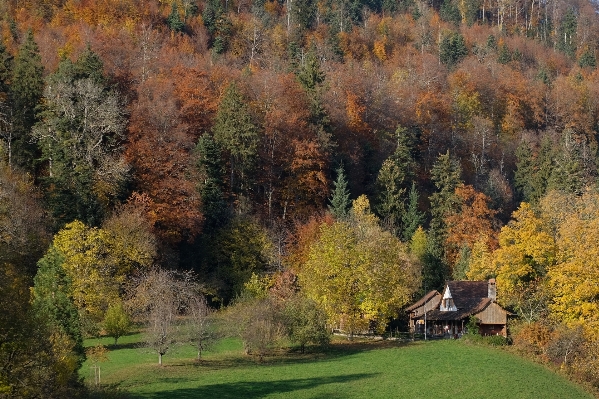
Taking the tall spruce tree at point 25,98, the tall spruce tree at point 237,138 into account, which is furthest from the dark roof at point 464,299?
the tall spruce tree at point 25,98

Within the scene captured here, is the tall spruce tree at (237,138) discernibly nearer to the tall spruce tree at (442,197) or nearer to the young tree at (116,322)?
the tall spruce tree at (442,197)

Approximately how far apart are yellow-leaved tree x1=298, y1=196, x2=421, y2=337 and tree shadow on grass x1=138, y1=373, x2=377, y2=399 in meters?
13.8

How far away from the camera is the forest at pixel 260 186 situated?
142 ft

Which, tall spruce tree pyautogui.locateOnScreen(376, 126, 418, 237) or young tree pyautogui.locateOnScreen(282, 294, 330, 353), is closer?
young tree pyautogui.locateOnScreen(282, 294, 330, 353)

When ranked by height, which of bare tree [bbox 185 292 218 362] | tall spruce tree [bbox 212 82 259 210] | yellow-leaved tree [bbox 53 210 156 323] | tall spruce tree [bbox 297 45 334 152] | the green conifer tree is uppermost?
the green conifer tree

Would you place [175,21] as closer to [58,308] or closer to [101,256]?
[101,256]

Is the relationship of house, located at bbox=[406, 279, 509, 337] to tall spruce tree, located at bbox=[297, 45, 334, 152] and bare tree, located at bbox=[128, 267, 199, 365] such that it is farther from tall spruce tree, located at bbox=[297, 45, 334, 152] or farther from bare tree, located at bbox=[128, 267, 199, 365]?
bare tree, located at bbox=[128, 267, 199, 365]

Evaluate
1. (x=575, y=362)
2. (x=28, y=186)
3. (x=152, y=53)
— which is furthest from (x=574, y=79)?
(x=28, y=186)

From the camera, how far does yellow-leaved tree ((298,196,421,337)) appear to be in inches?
1922

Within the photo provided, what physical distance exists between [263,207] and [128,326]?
2385 cm

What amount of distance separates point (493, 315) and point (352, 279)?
11664mm

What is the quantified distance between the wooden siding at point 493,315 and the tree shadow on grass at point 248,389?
21409 millimetres

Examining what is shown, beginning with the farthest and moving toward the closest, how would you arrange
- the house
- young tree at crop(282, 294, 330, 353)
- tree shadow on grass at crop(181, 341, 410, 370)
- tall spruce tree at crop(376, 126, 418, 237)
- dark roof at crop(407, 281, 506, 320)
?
1. tall spruce tree at crop(376, 126, 418, 237)
2. dark roof at crop(407, 281, 506, 320)
3. the house
4. young tree at crop(282, 294, 330, 353)
5. tree shadow on grass at crop(181, 341, 410, 370)

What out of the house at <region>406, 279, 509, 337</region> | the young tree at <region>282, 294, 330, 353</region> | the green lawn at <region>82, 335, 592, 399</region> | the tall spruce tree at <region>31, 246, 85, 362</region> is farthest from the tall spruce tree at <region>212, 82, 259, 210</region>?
the tall spruce tree at <region>31, 246, 85, 362</region>
